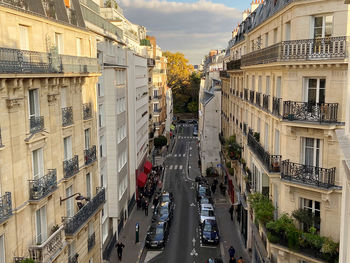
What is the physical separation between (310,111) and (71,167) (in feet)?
41.1

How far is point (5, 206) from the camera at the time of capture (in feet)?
48.6

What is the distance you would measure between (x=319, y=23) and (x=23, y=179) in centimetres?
1470

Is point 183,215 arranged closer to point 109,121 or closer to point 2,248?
point 109,121

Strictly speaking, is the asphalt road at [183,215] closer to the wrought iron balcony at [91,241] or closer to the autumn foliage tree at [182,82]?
the wrought iron balcony at [91,241]

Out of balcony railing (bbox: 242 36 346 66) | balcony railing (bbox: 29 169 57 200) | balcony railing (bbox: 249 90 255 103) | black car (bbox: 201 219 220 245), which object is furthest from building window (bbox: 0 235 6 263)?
balcony railing (bbox: 249 90 255 103)

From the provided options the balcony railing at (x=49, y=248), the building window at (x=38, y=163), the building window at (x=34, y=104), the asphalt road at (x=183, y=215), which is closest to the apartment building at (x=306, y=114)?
the asphalt road at (x=183, y=215)

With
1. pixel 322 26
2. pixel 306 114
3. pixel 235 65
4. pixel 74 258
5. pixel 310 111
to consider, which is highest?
pixel 322 26

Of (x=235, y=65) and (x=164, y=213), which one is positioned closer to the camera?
(x=164, y=213)

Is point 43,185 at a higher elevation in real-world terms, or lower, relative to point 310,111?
lower

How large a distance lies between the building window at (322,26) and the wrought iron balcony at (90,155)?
1423cm

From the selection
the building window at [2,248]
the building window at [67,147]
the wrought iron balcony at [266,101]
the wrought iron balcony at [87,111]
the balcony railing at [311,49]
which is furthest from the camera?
the wrought iron balcony at [266,101]

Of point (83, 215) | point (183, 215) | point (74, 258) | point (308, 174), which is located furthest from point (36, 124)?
point (183, 215)

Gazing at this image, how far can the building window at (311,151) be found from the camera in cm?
1852

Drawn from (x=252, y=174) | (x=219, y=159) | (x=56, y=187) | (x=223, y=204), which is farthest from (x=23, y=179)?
(x=219, y=159)
